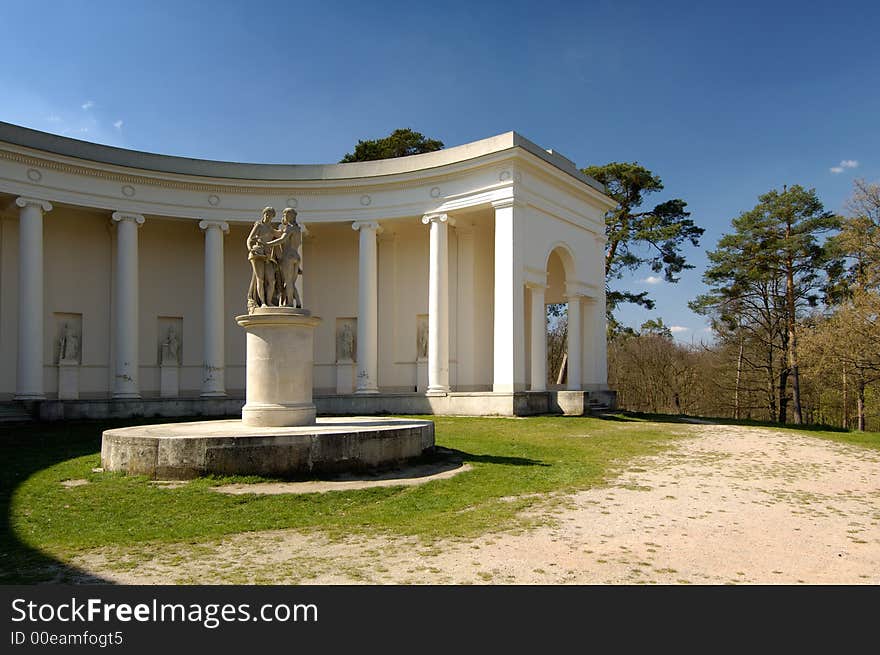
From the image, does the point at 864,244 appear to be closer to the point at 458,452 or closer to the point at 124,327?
the point at 458,452

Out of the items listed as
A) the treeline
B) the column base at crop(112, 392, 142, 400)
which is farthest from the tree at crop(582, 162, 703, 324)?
the column base at crop(112, 392, 142, 400)

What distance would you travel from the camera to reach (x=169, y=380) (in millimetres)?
28688

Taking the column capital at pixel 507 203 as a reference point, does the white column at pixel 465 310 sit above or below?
below

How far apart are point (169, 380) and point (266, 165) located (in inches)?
388

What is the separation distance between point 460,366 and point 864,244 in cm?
1650

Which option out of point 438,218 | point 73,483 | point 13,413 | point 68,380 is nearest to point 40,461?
point 73,483

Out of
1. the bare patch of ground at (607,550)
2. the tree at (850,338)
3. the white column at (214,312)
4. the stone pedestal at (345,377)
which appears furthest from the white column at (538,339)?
the bare patch of ground at (607,550)

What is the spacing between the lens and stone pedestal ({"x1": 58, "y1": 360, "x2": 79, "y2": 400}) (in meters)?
26.4

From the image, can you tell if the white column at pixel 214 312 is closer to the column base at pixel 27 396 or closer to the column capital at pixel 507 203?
the column base at pixel 27 396

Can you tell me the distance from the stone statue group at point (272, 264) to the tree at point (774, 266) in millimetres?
28761

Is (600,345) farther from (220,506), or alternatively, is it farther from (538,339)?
(220,506)

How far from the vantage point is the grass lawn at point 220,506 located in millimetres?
7379
